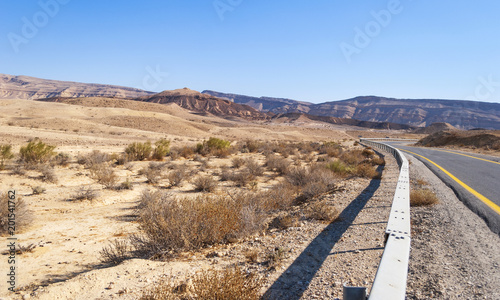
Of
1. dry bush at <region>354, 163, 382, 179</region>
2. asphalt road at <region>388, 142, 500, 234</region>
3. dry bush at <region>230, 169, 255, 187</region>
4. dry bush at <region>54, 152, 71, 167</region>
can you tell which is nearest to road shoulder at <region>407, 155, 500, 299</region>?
asphalt road at <region>388, 142, 500, 234</region>

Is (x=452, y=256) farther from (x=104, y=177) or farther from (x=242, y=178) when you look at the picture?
(x=104, y=177)

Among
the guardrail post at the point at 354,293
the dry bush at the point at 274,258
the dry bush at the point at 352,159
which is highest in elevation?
the guardrail post at the point at 354,293

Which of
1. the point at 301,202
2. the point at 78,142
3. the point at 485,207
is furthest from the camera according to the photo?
the point at 78,142

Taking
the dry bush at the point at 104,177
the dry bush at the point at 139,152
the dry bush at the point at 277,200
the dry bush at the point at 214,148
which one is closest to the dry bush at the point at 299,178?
the dry bush at the point at 277,200

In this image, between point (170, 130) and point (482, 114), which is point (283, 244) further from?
point (482, 114)

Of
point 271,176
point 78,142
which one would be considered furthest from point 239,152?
point 78,142

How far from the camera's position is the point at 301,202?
8.48 metres

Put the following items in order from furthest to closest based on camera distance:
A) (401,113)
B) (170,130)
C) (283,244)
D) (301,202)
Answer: (401,113) → (170,130) → (301,202) → (283,244)

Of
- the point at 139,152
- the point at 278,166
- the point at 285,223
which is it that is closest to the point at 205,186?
the point at 278,166

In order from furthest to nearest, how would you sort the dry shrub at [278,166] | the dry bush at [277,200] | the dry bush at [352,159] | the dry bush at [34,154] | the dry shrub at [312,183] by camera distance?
the dry bush at [352,159], the dry shrub at [278,166], the dry bush at [34,154], the dry shrub at [312,183], the dry bush at [277,200]

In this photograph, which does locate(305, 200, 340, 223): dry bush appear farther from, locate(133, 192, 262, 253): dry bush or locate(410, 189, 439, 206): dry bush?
locate(410, 189, 439, 206): dry bush

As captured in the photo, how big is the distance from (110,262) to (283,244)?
2.92 meters

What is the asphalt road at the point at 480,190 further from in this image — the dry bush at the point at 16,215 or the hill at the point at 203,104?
the hill at the point at 203,104

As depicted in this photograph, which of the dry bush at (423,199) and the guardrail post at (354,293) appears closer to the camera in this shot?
the guardrail post at (354,293)
